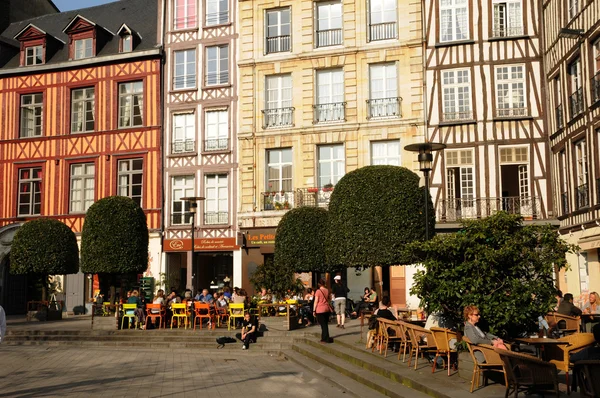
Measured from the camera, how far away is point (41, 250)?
75.4 ft

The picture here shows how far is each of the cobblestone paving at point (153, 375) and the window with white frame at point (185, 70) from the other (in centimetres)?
1261

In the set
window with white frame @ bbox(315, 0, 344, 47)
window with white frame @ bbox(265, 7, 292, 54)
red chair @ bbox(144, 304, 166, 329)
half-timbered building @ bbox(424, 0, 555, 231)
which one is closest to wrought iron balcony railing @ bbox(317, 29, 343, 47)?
window with white frame @ bbox(315, 0, 344, 47)

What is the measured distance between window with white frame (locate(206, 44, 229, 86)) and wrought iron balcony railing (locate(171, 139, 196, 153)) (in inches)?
87.3

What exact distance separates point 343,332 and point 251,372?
422 centimetres

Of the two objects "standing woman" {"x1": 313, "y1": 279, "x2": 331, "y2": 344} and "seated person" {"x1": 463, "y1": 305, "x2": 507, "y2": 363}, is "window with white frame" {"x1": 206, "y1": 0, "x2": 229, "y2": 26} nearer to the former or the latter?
"standing woman" {"x1": 313, "y1": 279, "x2": 331, "y2": 344}

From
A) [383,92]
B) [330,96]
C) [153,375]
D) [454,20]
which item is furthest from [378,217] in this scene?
[454,20]

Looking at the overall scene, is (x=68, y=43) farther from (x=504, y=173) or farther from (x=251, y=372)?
(x=251, y=372)

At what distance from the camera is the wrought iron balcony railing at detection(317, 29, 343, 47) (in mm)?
24969

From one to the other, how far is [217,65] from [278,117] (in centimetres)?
323

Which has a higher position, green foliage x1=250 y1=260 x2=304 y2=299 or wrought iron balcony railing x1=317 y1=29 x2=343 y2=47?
wrought iron balcony railing x1=317 y1=29 x2=343 y2=47

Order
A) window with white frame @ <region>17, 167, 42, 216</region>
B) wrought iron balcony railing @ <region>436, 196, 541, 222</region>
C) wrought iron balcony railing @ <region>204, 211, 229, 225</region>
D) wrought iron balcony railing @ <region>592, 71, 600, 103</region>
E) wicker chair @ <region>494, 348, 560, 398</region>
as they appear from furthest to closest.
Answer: window with white frame @ <region>17, 167, 42, 216</region>
wrought iron balcony railing @ <region>204, 211, 229, 225</region>
wrought iron balcony railing @ <region>436, 196, 541, 222</region>
wrought iron balcony railing @ <region>592, 71, 600, 103</region>
wicker chair @ <region>494, 348, 560, 398</region>

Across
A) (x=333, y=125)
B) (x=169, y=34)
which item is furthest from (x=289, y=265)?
(x=169, y=34)

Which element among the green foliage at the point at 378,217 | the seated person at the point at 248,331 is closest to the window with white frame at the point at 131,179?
the seated person at the point at 248,331

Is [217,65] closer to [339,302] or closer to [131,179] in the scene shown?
[131,179]
